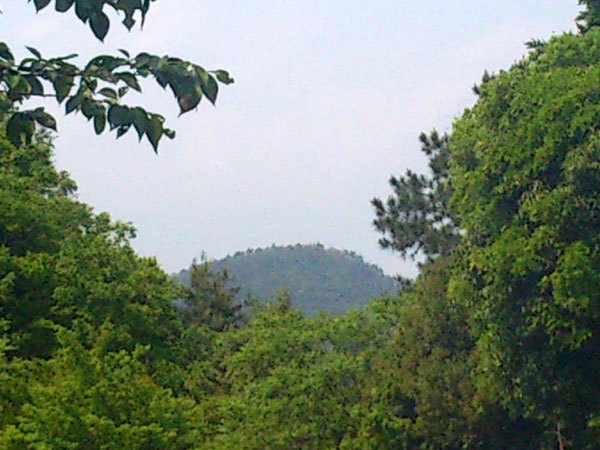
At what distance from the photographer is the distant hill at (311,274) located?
14338cm

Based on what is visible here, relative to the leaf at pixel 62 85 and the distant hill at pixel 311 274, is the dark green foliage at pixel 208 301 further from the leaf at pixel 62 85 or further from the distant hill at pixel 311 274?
the distant hill at pixel 311 274

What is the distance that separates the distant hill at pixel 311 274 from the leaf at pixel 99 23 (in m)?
134

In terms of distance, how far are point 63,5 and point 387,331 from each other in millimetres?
25597

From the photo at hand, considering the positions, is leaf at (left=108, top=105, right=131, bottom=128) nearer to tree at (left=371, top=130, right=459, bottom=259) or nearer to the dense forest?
the dense forest

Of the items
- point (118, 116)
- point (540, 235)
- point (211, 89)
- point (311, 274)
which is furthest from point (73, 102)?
point (311, 274)

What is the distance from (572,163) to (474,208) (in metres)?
3.33

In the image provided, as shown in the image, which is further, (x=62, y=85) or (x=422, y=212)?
(x=422, y=212)

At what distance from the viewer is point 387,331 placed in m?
28.1

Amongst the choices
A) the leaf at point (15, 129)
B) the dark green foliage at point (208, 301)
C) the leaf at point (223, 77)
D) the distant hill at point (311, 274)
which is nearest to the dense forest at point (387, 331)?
the leaf at point (15, 129)

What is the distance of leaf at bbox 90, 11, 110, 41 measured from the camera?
2.99m

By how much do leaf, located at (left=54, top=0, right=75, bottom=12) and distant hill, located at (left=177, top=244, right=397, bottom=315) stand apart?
439 ft

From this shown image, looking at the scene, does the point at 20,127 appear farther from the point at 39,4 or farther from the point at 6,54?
the point at 39,4

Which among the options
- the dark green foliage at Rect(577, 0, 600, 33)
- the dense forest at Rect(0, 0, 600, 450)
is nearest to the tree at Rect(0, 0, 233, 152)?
the dense forest at Rect(0, 0, 600, 450)

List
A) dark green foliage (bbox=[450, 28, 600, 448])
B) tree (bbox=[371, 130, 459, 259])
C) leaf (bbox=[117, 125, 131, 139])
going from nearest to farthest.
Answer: leaf (bbox=[117, 125, 131, 139])
dark green foliage (bbox=[450, 28, 600, 448])
tree (bbox=[371, 130, 459, 259])
